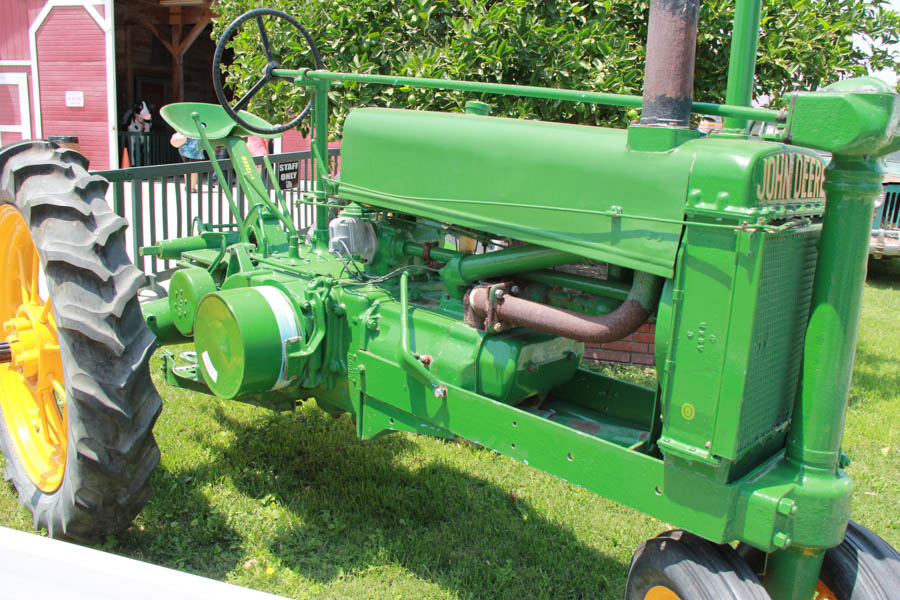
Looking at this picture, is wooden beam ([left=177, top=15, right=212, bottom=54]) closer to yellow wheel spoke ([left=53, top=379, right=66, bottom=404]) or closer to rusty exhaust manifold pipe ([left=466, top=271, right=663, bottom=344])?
Answer: yellow wheel spoke ([left=53, top=379, right=66, bottom=404])

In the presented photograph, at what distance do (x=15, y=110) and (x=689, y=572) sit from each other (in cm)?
1470

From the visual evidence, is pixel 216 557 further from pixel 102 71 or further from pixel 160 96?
pixel 160 96

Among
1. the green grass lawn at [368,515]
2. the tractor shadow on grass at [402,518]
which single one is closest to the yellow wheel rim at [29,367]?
the green grass lawn at [368,515]

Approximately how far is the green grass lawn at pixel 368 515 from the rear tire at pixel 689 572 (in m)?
0.81

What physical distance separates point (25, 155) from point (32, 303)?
593 millimetres

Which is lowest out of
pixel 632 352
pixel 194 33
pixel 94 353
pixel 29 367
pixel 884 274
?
pixel 884 274

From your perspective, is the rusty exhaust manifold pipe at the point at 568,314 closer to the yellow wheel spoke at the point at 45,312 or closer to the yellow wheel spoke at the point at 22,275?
the yellow wheel spoke at the point at 45,312

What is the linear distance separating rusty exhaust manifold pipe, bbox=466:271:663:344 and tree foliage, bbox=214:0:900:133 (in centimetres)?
232

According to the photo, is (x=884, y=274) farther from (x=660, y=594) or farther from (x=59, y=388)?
(x=59, y=388)

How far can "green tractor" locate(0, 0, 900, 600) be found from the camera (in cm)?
189

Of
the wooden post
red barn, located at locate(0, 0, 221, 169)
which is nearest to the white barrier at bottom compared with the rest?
red barn, located at locate(0, 0, 221, 169)

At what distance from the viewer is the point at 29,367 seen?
299 centimetres

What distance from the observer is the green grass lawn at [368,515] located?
2951mm

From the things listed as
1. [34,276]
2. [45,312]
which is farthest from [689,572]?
[34,276]
